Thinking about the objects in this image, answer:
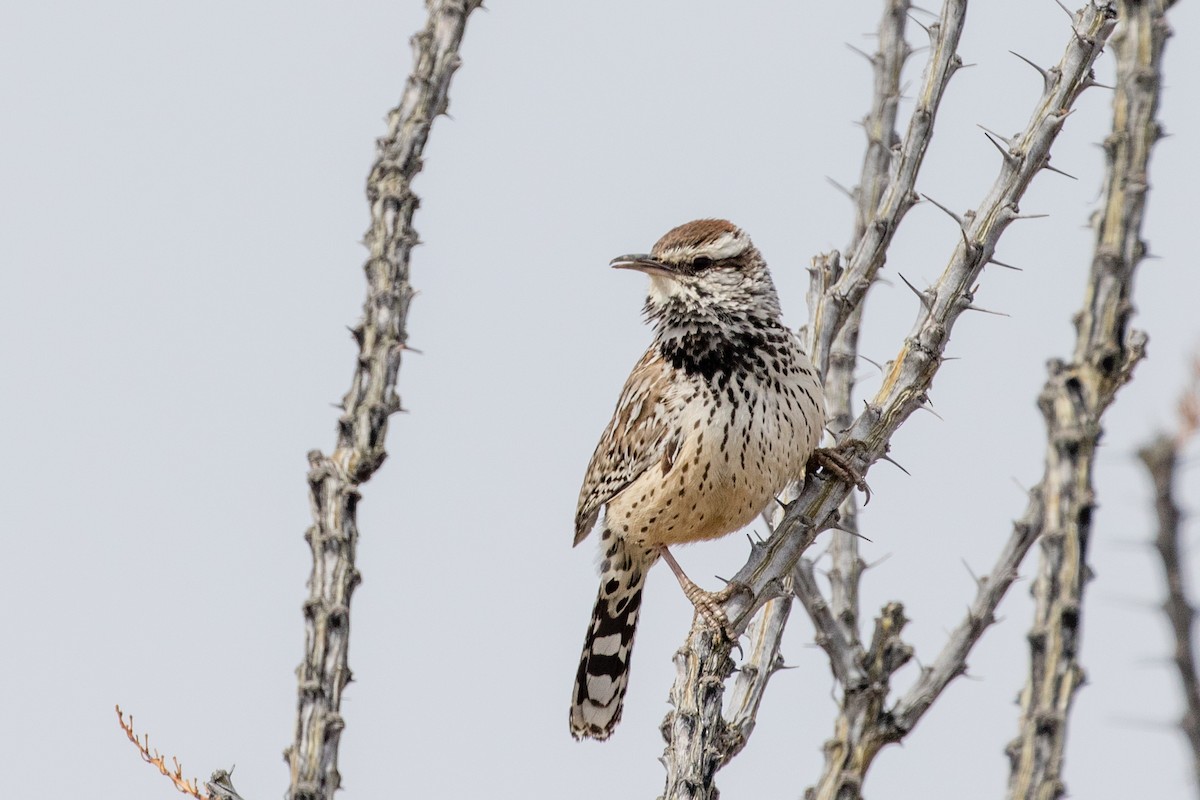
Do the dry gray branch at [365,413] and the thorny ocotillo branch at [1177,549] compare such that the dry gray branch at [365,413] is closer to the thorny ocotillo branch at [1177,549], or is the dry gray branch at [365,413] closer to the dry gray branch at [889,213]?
the dry gray branch at [889,213]

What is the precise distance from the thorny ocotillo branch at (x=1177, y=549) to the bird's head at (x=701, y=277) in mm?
2962

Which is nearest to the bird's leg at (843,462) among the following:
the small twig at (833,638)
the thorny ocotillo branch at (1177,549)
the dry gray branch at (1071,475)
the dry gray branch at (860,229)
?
the dry gray branch at (860,229)

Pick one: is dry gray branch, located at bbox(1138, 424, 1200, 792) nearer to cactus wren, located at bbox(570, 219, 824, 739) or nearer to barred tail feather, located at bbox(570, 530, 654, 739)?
cactus wren, located at bbox(570, 219, 824, 739)

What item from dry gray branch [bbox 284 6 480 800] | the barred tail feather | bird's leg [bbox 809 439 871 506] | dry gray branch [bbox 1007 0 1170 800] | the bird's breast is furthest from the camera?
the barred tail feather

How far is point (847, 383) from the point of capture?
4730mm

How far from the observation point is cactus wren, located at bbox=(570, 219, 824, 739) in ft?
13.7

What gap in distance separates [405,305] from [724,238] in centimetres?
102

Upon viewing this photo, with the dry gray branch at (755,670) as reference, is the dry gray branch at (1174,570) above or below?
below

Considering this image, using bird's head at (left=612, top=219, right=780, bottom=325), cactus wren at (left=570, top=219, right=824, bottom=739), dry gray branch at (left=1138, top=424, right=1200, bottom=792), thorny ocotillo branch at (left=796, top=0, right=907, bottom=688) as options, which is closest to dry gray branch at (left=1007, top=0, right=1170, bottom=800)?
dry gray branch at (left=1138, top=424, right=1200, bottom=792)

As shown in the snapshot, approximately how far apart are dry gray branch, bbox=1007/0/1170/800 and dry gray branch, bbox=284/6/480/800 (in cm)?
183

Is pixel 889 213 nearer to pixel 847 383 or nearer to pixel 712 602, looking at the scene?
pixel 847 383

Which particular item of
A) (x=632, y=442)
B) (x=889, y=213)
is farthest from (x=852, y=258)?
(x=632, y=442)

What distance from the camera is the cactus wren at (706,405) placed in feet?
13.7

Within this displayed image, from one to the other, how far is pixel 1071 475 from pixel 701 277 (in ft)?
8.46
